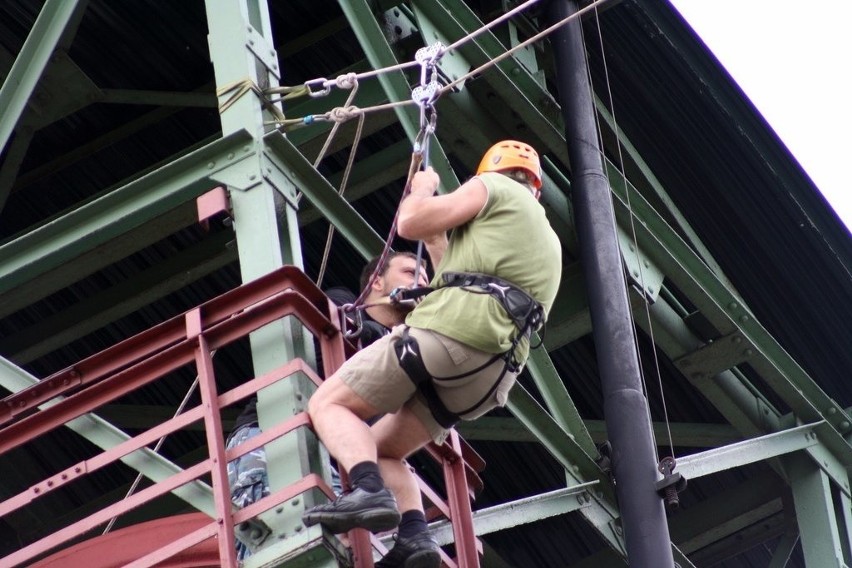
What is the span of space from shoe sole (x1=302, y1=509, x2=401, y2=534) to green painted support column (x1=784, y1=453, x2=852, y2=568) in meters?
5.76

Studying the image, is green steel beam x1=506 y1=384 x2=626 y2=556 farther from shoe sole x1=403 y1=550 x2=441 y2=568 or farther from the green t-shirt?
shoe sole x1=403 y1=550 x2=441 y2=568

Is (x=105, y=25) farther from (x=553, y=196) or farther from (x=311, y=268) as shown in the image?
(x=553, y=196)

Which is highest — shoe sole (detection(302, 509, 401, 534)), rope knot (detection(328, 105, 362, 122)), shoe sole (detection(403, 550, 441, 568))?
rope knot (detection(328, 105, 362, 122))

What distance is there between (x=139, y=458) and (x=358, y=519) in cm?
152

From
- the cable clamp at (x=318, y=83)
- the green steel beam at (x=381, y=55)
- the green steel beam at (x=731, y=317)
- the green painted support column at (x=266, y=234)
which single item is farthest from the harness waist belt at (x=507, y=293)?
the green steel beam at (x=731, y=317)

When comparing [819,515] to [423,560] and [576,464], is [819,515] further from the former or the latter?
[423,560]

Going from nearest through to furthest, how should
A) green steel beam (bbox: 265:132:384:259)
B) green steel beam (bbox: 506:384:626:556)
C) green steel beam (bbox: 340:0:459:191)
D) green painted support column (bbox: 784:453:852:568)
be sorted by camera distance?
green steel beam (bbox: 265:132:384:259)
green steel beam (bbox: 340:0:459:191)
green steel beam (bbox: 506:384:626:556)
green painted support column (bbox: 784:453:852:568)

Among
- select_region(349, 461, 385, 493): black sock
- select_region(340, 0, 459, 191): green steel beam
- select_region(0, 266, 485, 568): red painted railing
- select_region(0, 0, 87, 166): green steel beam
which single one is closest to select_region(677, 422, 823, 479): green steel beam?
select_region(340, 0, 459, 191): green steel beam

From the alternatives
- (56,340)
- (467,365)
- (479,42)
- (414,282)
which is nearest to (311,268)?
(56,340)

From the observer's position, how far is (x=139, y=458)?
360 inches

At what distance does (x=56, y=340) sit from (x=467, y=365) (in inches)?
269

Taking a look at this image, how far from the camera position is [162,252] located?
15383 millimetres

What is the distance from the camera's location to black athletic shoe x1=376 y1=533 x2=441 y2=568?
8.61m

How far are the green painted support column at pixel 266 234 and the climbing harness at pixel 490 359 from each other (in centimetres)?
60
